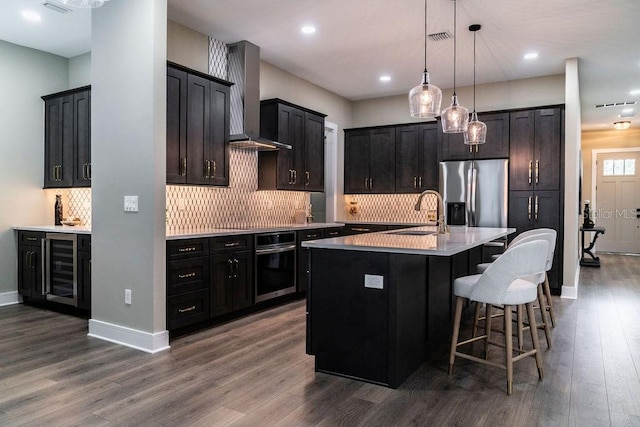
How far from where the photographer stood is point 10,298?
5059 mm

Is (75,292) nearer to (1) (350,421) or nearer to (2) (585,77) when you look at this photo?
(1) (350,421)

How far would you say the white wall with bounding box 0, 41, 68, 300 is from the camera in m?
5.00

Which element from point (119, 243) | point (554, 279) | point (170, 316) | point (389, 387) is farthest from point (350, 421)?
point (554, 279)

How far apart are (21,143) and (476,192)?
5839mm

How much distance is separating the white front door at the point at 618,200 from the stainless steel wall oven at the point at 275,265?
8.82m

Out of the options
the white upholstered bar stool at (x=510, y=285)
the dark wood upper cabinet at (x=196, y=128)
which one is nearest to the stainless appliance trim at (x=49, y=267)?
the dark wood upper cabinet at (x=196, y=128)

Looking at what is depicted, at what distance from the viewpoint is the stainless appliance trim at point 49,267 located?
14.4 feet

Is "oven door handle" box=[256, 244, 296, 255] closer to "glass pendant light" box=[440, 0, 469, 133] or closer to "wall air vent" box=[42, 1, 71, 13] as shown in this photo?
"glass pendant light" box=[440, 0, 469, 133]

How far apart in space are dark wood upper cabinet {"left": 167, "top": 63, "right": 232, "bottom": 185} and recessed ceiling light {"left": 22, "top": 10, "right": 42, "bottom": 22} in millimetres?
1584

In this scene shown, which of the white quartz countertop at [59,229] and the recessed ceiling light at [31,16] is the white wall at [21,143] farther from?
the recessed ceiling light at [31,16]

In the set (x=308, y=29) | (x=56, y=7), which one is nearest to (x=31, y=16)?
(x=56, y=7)

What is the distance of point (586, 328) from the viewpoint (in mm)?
4188

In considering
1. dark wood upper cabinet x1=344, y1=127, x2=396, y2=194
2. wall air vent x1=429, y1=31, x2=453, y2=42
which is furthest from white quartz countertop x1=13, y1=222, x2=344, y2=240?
wall air vent x1=429, y1=31, x2=453, y2=42

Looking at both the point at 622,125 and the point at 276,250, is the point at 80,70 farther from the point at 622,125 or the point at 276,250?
the point at 622,125
